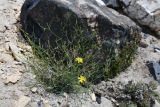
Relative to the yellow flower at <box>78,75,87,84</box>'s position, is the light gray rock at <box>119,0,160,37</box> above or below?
above

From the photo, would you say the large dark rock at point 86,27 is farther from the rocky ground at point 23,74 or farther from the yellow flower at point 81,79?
the yellow flower at point 81,79

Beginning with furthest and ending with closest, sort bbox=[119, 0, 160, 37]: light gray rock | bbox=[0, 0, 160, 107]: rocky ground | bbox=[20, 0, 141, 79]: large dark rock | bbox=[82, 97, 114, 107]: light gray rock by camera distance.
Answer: bbox=[119, 0, 160, 37]: light gray rock < bbox=[20, 0, 141, 79]: large dark rock < bbox=[82, 97, 114, 107]: light gray rock < bbox=[0, 0, 160, 107]: rocky ground

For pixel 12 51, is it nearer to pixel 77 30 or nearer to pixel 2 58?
pixel 2 58

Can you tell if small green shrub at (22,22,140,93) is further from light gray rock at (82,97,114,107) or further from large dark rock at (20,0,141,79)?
light gray rock at (82,97,114,107)

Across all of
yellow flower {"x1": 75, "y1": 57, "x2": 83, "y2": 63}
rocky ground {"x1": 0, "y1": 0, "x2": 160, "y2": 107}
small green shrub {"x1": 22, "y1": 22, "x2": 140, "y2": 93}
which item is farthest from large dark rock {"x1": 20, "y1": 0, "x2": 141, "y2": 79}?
yellow flower {"x1": 75, "y1": 57, "x2": 83, "y2": 63}

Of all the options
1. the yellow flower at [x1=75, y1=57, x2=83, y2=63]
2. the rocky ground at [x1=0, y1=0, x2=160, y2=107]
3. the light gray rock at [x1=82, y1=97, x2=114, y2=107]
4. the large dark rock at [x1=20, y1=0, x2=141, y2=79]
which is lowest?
the light gray rock at [x1=82, y1=97, x2=114, y2=107]

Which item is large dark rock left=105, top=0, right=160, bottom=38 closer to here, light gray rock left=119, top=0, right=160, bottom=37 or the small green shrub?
light gray rock left=119, top=0, right=160, bottom=37

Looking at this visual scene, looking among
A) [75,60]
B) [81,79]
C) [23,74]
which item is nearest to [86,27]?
[75,60]

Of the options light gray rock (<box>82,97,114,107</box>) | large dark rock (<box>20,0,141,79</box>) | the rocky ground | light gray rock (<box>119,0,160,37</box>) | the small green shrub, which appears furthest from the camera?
light gray rock (<box>119,0,160,37</box>)

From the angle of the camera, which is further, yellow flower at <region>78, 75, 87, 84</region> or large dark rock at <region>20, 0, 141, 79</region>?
large dark rock at <region>20, 0, 141, 79</region>
